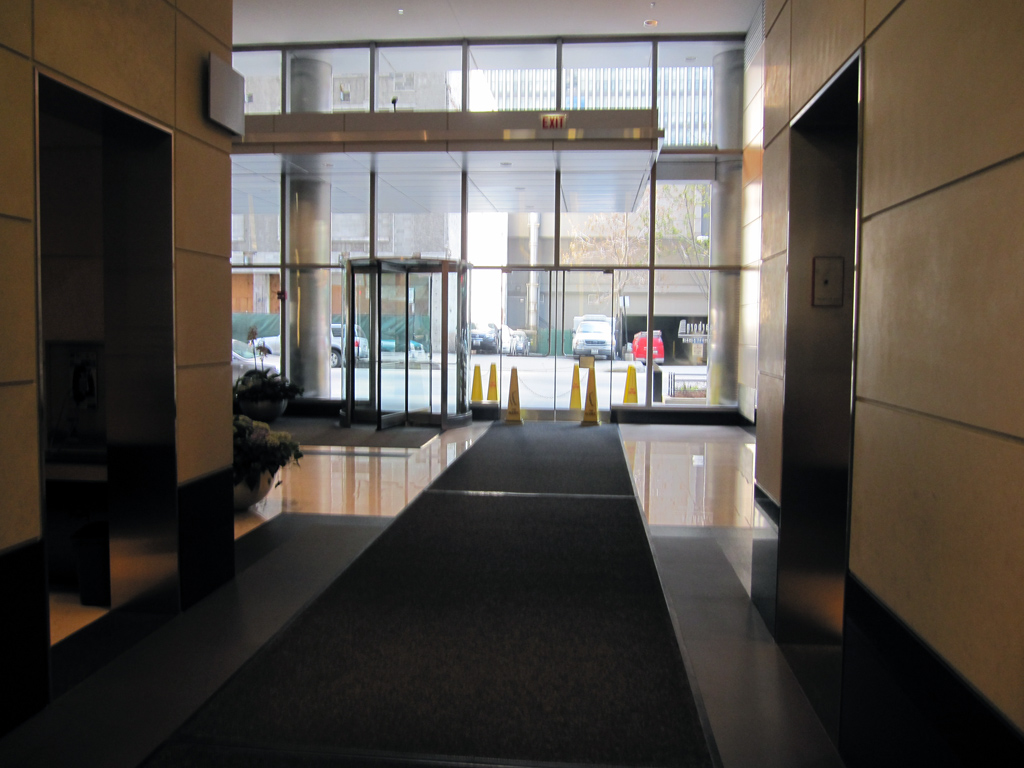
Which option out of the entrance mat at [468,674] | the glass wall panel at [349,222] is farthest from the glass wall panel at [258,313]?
the entrance mat at [468,674]

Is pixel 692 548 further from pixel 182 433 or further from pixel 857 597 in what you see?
pixel 182 433

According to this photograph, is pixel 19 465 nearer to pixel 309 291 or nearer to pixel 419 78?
pixel 309 291

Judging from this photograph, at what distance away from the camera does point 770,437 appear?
12.7ft

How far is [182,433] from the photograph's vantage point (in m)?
3.83

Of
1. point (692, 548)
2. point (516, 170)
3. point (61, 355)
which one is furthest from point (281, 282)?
point (692, 548)

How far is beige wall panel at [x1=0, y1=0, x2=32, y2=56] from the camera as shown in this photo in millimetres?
2576

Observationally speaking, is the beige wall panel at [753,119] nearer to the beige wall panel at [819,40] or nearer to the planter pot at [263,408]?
the beige wall panel at [819,40]

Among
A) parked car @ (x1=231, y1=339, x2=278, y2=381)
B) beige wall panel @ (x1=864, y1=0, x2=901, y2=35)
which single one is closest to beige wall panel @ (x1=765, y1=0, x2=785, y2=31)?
beige wall panel @ (x1=864, y1=0, x2=901, y2=35)

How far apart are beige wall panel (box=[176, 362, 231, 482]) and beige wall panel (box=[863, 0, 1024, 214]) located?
3.24 meters

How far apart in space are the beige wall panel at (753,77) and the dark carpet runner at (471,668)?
814cm

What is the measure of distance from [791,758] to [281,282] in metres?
11.5

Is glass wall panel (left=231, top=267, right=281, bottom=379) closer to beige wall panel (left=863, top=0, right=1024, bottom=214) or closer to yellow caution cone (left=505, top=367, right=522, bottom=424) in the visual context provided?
yellow caution cone (left=505, top=367, right=522, bottom=424)

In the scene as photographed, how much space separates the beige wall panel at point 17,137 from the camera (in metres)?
2.58

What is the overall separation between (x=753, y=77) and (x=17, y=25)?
1046cm
